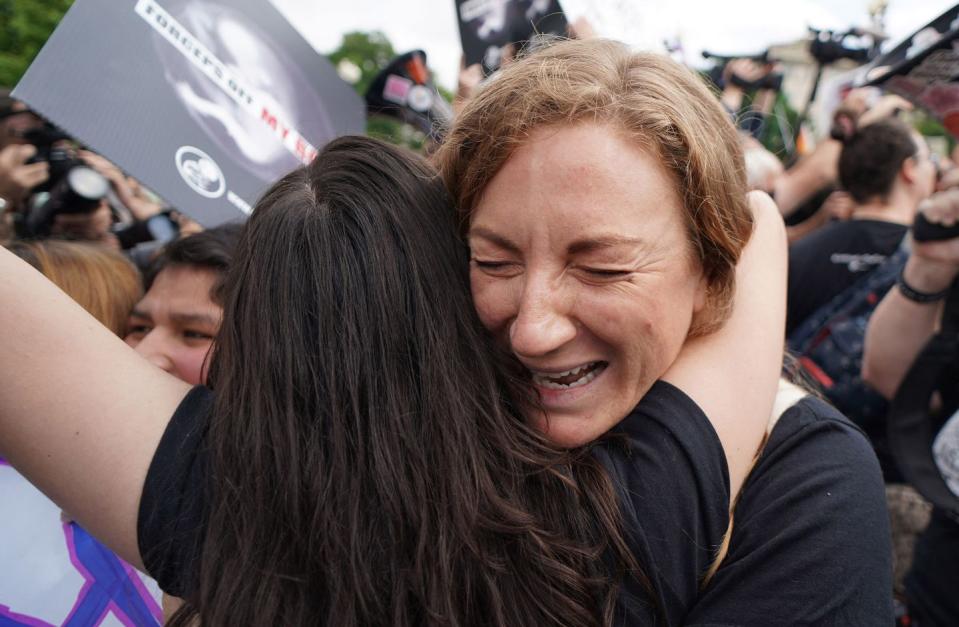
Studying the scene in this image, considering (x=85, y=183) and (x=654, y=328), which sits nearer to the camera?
(x=654, y=328)

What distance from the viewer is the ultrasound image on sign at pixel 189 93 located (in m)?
1.61

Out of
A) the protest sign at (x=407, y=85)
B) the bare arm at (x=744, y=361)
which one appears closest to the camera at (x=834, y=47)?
the protest sign at (x=407, y=85)

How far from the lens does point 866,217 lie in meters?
3.43

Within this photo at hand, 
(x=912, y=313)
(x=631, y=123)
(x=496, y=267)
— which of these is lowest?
(x=912, y=313)

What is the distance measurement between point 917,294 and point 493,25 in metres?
1.92

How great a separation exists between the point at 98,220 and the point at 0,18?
24.0 m

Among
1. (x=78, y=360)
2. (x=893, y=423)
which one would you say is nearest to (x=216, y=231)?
(x=78, y=360)

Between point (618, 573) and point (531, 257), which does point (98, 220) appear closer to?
point (531, 257)

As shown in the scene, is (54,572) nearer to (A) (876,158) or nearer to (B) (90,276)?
(B) (90,276)

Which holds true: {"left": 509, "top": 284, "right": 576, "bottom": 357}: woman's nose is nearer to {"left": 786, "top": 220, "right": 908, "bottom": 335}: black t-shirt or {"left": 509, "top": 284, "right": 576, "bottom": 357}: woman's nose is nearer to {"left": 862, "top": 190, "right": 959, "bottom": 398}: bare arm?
{"left": 862, "top": 190, "right": 959, "bottom": 398}: bare arm

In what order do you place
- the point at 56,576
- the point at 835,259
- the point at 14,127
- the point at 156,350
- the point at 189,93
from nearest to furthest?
the point at 56,576 < the point at 189,93 < the point at 156,350 < the point at 835,259 < the point at 14,127

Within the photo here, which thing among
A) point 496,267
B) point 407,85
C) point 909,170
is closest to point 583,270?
point 496,267

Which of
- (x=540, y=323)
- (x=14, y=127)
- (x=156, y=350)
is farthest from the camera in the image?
(x=14, y=127)

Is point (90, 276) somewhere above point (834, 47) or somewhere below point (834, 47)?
above
